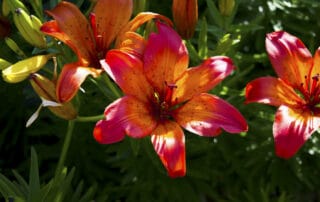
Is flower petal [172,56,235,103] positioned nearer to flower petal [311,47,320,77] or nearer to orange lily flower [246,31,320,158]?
orange lily flower [246,31,320,158]

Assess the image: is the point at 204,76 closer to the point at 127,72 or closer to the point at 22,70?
the point at 127,72

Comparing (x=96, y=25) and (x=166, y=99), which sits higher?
(x=96, y=25)

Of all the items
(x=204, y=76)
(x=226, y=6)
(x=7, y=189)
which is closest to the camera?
(x=204, y=76)

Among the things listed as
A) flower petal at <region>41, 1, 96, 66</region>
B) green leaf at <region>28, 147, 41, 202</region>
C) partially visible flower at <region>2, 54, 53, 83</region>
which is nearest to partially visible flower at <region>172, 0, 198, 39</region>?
flower petal at <region>41, 1, 96, 66</region>

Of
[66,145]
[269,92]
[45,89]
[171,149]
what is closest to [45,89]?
[45,89]

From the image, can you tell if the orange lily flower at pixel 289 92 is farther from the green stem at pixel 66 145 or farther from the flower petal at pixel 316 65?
the green stem at pixel 66 145

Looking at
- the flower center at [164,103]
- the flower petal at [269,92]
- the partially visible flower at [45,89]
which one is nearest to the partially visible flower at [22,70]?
the partially visible flower at [45,89]
